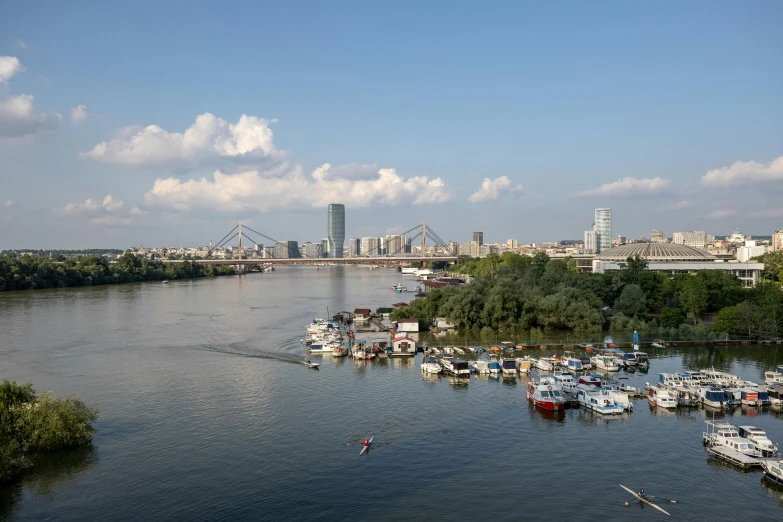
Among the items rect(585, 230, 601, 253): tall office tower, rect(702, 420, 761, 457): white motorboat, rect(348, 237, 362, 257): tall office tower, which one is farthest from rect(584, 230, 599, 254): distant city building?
rect(702, 420, 761, 457): white motorboat

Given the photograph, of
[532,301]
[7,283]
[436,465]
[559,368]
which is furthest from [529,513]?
[7,283]

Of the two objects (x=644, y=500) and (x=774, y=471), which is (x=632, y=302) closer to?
(x=774, y=471)

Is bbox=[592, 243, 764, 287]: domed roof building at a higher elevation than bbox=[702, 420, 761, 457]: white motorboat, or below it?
higher

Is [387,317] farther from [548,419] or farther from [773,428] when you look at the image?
[773,428]

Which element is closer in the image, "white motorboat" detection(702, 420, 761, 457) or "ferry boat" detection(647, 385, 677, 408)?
"white motorboat" detection(702, 420, 761, 457)

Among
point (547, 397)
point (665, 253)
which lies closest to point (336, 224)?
point (665, 253)

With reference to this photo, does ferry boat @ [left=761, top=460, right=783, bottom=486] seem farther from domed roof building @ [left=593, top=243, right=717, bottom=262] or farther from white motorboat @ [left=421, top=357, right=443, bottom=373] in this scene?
domed roof building @ [left=593, top=243, right=717, bottom=262]

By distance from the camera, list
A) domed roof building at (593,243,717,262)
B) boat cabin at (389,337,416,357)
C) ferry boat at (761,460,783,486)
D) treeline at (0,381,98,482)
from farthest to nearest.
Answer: domed roof building at (593,243,717,262)
boat cabin at (389,337,416,357)
treeline at (0,381,98,482)
ferry boat at (761,460,783,486)
